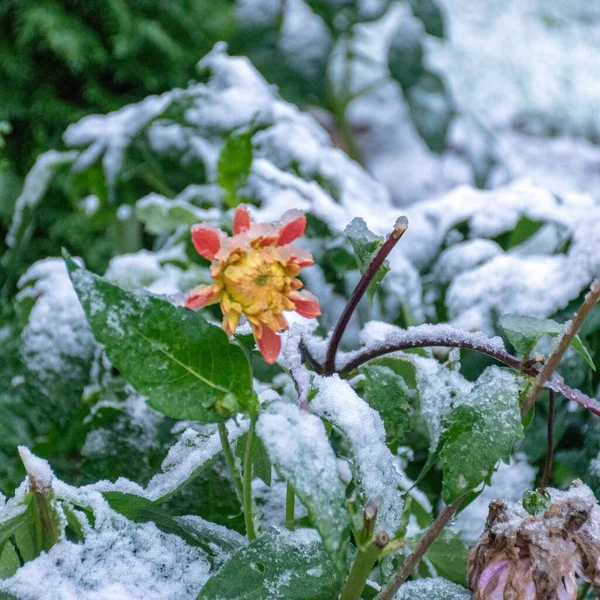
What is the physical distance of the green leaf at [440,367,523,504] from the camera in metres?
0.31

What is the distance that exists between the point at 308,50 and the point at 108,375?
3.37 ft

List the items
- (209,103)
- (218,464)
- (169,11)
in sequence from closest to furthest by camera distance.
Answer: (218,464), (209,103), (169,11)

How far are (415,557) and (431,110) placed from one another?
1.22 metres

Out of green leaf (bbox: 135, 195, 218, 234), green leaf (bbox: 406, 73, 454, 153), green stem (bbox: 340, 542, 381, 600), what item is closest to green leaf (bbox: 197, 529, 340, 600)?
green stem (bbox: 340, 542, 381, 600)

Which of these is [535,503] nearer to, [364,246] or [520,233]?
[364,246]

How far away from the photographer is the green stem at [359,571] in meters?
0.29

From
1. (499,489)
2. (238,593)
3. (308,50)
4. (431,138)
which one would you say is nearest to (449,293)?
(499,489)

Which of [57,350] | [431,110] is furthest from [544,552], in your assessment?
[431,110]

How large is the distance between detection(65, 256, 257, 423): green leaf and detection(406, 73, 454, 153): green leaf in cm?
116

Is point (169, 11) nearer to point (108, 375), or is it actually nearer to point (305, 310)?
point (108, 375)

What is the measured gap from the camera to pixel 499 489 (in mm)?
535

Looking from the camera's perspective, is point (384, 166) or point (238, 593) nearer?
point (238, 593)

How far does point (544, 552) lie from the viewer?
12.7 inches

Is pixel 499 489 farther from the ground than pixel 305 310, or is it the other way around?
pixel 305 310
